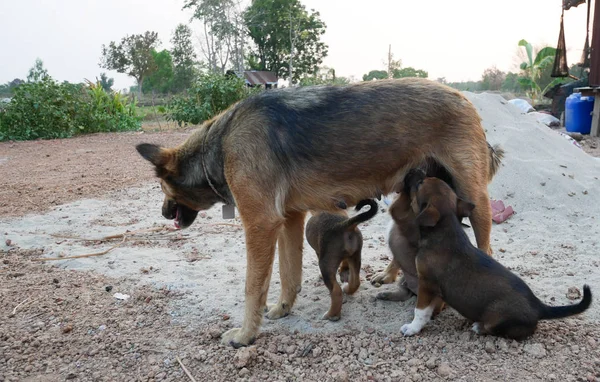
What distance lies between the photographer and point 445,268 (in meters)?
3.55

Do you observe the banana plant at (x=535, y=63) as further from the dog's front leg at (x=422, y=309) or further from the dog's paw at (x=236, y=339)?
the dog's paw at (x=236, y=339)

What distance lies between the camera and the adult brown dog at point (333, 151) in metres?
3.78

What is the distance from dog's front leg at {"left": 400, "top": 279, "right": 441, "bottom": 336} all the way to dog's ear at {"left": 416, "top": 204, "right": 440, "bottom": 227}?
45cm

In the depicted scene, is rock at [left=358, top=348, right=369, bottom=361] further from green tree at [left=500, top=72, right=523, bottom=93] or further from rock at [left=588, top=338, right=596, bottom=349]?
green tree at [left=500, top=72, right=523, bottom=93]

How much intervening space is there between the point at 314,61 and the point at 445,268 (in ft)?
152

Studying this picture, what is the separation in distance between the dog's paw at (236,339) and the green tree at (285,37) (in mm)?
42786

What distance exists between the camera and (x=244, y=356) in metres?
3.42

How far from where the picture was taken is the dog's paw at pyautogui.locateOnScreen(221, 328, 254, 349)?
3.74 meters

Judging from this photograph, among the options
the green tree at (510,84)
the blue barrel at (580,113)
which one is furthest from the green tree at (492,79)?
the blue barrel at (580,113)

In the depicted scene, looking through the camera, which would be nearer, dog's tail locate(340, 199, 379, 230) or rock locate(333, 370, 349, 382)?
rock locate(333, 370, 349, 382)

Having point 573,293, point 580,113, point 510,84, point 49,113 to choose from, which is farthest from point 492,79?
point 573,293

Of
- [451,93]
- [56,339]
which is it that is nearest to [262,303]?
[56,339]

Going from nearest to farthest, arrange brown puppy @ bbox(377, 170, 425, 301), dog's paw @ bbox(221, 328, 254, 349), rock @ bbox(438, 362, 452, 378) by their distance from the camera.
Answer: rock @ bbox(438, 362, 452, 378)
dog's paw @ bbox(221, 328, 254, 349)
brown puppy @ bbox(377, 170, 425, 301)

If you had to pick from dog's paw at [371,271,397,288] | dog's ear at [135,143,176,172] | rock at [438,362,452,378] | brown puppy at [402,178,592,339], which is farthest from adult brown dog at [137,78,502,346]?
rock at [438,362,452,378]
